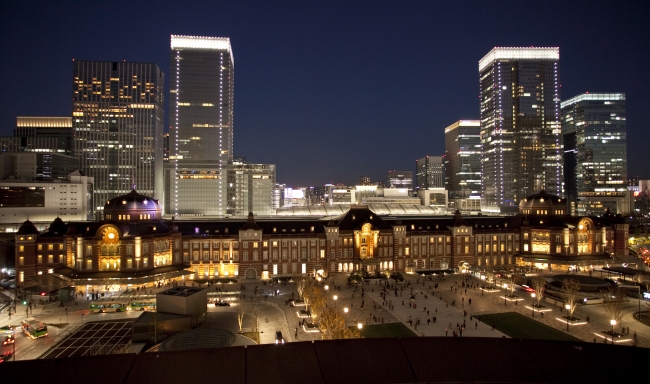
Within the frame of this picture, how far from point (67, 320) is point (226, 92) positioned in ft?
411

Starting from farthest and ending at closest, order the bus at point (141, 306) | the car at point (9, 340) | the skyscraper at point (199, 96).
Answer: the skyscraper at point (199, 96), the bus at point (141, 306), the car at point (9, 340)

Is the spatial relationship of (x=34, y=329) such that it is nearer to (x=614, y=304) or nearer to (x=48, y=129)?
(x=614, y=304)

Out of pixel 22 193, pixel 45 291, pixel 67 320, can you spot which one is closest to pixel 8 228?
pixel 22 193

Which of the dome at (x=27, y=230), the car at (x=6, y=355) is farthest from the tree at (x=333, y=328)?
the dome at (x=27, y=230)

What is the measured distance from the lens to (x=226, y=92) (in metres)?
168

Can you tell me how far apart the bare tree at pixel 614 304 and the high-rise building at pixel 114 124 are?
527ft

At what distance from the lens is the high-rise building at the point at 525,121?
174 metres

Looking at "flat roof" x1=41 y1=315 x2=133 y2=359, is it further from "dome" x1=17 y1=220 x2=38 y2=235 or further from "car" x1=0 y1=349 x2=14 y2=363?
"dome" x1=17 y1=220 x2=38 y2=235

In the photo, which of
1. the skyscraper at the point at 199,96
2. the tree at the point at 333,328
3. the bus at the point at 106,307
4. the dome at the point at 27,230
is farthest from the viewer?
the skyscraper at the point at 199,96

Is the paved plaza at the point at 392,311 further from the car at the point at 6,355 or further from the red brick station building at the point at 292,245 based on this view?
the red brick station building at the point at 292,245

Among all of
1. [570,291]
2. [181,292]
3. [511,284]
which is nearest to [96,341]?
[181,292]

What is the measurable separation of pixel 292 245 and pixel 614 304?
56897mm

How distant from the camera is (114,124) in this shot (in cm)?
17138

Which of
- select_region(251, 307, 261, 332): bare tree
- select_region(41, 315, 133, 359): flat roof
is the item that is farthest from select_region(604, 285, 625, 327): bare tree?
select_region(41, 315, 133, 359): flat roof
